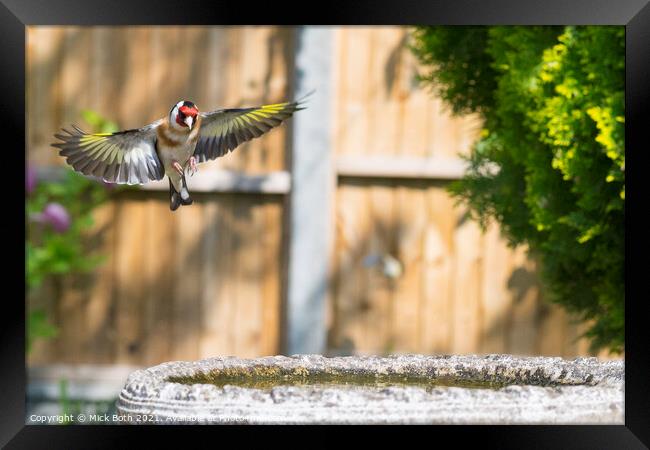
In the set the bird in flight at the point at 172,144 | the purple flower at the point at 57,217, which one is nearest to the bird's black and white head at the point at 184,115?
the bird in flight at the point at 172,144

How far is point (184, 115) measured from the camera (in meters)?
1.87

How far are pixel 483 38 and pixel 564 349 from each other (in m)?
1.79

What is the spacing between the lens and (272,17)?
1.84 metres

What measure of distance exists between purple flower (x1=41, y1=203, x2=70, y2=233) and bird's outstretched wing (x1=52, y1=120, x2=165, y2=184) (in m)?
2.52

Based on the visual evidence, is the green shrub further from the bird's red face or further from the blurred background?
the bird's red face

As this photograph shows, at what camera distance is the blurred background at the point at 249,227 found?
15.4 feet

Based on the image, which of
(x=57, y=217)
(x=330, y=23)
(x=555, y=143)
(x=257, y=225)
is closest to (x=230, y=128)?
(x=330, y=23)

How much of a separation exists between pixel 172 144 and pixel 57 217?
2.59 m

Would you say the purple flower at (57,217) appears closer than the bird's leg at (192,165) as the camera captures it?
No

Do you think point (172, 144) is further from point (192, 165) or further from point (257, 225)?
point (257, 225)

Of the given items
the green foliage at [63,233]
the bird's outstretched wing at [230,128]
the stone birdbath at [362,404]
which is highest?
the bird's outstretched wing at [230,128]

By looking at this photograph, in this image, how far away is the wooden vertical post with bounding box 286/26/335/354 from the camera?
15.2 ft

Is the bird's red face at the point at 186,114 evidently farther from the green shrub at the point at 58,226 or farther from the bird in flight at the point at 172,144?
the green shrub at the point at 58,226

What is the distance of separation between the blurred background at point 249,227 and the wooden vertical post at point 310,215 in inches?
1.2
